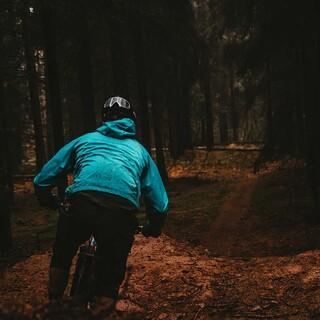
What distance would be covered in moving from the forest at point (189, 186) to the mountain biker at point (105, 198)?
1.31 ft

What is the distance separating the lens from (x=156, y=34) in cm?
1892

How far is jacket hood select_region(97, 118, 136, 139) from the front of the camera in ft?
13.3

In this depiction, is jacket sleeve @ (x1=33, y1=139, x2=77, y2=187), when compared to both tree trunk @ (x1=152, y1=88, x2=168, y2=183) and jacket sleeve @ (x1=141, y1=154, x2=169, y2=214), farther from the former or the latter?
tree trunk @ (x1=152, y1=88, x2=168, y2=183)

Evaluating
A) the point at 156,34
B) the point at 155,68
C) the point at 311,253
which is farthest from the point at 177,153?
the point at 311,253

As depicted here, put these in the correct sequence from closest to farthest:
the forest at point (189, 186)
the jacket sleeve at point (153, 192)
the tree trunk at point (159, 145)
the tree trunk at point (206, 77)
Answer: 1. the jacket sleeve at point (153, 192)
2. the forest at point (189, 186)
3. the tree trunk at point (159, 145)
4. the tree trunk at point (206, 77)

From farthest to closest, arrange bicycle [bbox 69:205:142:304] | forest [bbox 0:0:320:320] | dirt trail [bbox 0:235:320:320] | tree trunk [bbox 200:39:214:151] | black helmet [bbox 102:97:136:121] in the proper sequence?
1. tree trunk [bbox 200:39:214:151]
2. forest [bbox 0:0:320:320]
3. dirt trail [bbox 0:235:320:320]
4. black helmet [bbox 102:97:136:121]
5. bicycle [bbox 69:205:142:304]

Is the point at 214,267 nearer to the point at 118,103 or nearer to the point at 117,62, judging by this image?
the point at 118,103

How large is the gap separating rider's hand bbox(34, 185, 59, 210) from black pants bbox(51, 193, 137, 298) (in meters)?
0.32

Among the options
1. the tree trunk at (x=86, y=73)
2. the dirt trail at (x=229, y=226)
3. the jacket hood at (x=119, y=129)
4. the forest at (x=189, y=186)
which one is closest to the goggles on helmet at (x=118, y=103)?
the jacket hood at (x=119, y=129)

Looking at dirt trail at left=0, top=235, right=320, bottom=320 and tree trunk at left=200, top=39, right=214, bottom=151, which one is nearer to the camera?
dirt trail at left=0, top=235, right=320, bottom=320

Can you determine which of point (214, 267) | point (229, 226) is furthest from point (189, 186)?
point (214, 267)

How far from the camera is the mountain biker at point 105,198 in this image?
367 centimetres

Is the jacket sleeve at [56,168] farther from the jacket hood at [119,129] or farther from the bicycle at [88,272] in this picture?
the bicycle at [88,272]

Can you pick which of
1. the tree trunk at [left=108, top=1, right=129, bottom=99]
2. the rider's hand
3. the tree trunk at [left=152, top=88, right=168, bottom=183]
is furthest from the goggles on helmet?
the tree trunk at [left=152, top=88, right=168, bottom=183]
